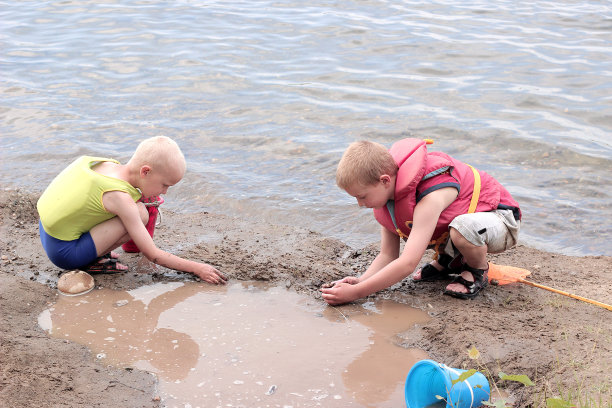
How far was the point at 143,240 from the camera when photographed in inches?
157

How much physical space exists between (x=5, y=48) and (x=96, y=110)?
142 inches

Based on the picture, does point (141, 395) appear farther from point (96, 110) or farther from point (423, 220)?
point (96, 110)

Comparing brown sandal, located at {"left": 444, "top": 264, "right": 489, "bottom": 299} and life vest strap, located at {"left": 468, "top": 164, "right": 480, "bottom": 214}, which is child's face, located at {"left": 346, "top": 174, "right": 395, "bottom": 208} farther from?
brown sandal, located at {"left": 444, "top": 264, "right": 489, "bottom": 299}

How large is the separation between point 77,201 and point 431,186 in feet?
6.94

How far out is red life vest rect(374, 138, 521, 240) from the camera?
12.2 feet

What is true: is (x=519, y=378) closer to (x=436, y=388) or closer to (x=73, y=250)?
(x=436, y=388)

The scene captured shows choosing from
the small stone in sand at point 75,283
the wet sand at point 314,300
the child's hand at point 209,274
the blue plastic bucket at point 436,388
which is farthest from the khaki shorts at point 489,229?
the small stone in sand at point 75,283

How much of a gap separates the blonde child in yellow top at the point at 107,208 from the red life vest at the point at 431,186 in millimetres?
1206

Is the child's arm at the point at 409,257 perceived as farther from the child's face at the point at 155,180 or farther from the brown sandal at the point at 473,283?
the child's face at the point at 155,180

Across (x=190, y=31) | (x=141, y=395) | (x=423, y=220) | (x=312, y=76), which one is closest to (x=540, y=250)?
(x=423, y=220)

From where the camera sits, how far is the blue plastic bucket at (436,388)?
107 inches

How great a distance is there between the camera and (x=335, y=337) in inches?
137

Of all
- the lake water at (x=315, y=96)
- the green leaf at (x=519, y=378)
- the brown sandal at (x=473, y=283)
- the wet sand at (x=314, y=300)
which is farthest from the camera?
the lake water at (x=315, y=96)

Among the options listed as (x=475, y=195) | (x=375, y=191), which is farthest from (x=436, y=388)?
(x=475, y=195)
